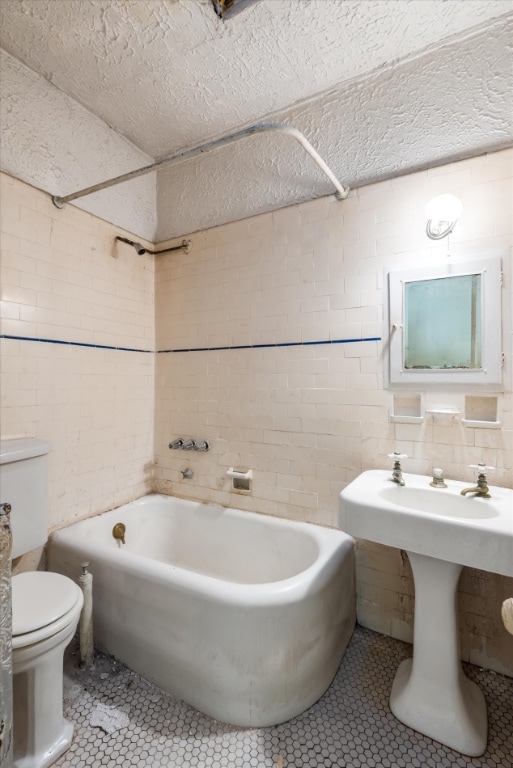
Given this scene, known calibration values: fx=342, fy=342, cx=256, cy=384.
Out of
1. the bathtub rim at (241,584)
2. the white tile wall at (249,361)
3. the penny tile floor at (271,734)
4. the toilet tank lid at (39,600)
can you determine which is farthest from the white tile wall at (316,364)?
the toilet tank lid at (39,600)

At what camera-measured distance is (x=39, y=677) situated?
116 cm

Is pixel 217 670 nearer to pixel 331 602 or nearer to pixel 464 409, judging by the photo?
pixel 331 602

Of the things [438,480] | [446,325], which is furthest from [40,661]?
[446,325]

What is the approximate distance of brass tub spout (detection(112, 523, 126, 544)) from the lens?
198 cm

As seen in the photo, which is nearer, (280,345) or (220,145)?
(220,145)

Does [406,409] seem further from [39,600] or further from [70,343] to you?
[70,343]

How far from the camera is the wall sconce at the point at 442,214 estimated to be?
152cm

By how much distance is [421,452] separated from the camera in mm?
1637

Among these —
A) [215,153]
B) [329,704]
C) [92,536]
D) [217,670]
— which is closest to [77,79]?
[215,153]

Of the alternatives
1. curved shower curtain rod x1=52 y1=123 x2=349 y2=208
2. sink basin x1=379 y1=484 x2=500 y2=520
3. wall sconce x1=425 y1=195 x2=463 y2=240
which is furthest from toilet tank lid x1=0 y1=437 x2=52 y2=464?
wall sconce x1=425 y1=195 x2=463 y2=240

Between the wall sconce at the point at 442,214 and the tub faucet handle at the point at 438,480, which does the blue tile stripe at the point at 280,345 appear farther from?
the tub faucet handle at the point at 438,480

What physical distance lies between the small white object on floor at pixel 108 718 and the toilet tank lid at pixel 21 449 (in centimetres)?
104

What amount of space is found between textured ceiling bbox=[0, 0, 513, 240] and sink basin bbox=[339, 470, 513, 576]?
1.50 metres

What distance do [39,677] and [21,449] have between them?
835 millimetres
